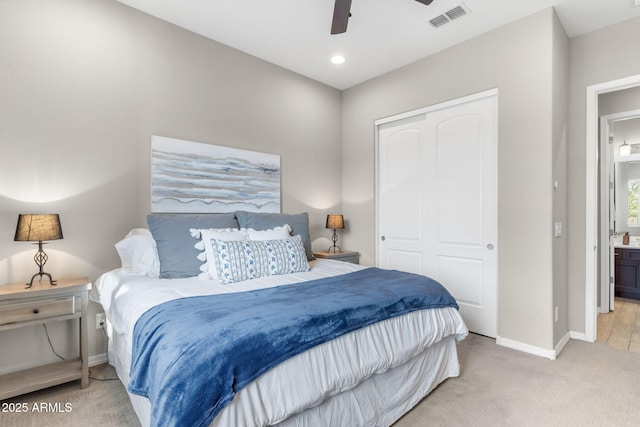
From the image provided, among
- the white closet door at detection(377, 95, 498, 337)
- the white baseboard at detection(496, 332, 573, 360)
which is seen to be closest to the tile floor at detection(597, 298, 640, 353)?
the white baseboard at detection(496, 332, 573, 360)

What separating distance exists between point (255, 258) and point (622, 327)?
3766 millimetres

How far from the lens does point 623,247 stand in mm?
4504

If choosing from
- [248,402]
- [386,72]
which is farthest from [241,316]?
[386,72]

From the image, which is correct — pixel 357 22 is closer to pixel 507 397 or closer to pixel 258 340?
pixel 258 340

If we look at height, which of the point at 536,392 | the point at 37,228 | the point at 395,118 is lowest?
the point at 536,392

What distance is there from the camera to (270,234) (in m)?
2.80

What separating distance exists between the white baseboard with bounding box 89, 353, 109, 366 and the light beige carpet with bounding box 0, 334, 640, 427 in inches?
3.4

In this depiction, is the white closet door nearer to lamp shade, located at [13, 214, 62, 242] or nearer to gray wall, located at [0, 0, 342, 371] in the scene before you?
Result: gray wall, located at [0, 0, 342, 371]

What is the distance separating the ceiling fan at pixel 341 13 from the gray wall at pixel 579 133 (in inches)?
73.8

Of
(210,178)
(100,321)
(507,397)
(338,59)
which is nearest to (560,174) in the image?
(507,397)

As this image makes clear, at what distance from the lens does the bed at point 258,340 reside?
1.20 meters

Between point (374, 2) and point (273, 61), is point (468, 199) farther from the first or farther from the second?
point (273, 61)

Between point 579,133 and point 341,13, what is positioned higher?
point 341,13

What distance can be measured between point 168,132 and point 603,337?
4.40m
